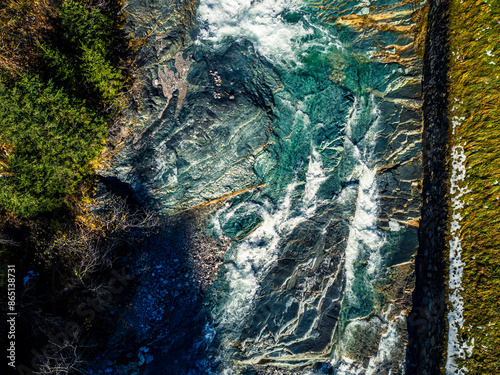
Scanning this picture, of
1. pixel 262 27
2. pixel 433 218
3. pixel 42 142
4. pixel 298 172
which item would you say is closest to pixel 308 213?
pixel 298 172

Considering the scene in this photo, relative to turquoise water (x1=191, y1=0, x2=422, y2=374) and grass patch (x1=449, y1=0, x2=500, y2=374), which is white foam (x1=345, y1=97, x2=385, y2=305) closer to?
turquoise water (x1=191, y1=0, x2=422, y2=374)

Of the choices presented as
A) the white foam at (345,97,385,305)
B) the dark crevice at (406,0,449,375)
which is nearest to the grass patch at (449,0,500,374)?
the dark crevice at (406,0,449,375)

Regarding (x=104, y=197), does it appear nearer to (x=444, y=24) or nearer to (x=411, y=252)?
(x=411, y=252)

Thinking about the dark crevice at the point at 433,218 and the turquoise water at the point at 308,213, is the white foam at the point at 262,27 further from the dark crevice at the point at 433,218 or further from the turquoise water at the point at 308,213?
the dark crevice at the point at 433,218

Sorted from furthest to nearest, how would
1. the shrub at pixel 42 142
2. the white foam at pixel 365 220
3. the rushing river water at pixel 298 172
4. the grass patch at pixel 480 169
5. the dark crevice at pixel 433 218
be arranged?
the white foam at pixel 365 220 < the rushing river water at pixel 298 172 < the shrub at pixel 42 142 < the dark crevice at pixel 433 218 < the grass patch at pixel 480 169

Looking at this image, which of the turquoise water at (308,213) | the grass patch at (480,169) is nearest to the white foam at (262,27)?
the turquoise water at (308,213)

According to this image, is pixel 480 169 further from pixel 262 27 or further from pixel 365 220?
pixel 262 27
